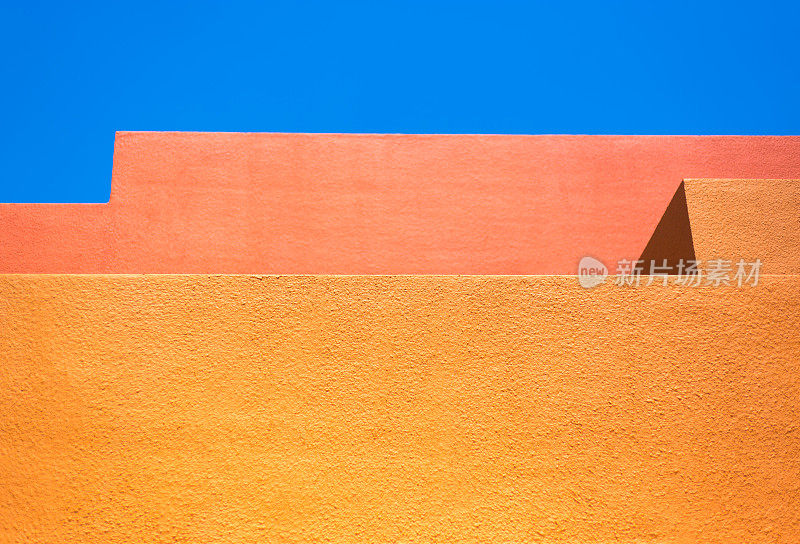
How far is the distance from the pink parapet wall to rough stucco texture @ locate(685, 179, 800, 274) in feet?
7.29

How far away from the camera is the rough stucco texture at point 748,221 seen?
9.71 feet

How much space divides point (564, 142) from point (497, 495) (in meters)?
4.27

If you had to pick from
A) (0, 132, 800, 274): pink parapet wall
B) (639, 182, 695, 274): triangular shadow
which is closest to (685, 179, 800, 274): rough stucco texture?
(639, 182, 695, 274): triangular shadow

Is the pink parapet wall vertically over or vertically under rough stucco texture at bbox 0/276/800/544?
over

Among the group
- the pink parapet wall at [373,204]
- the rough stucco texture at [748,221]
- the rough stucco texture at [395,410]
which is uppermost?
the pink parapet wall at [373,204]

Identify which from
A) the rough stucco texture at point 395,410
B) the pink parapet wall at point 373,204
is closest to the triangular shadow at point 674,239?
the rough stucco texture at point 395,410

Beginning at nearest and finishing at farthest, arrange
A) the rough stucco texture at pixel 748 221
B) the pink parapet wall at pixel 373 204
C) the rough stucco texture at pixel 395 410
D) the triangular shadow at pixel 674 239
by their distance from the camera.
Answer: the rough stucco texture at pixel 395 410 → the rough stucco texture at pixel 748 221 → the triangular shadow at pixel 674 239 → the pink parapet wall at pixel 373 204

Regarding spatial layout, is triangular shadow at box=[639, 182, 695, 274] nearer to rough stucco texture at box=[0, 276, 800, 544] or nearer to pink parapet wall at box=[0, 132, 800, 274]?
rough stucco texture at box=[0, 276, 800, 544]

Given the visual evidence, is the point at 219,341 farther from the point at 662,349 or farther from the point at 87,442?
the point at 662,349

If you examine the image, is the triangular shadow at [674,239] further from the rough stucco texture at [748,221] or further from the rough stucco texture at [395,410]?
the rough stucco texture at [395,410]

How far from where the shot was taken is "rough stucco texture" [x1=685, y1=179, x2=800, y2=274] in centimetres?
296

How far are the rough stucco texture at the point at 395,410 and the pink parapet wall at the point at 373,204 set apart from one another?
9.33ft

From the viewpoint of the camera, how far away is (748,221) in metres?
3.04

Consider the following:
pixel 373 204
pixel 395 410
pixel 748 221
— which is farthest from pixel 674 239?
pixel 373 204
